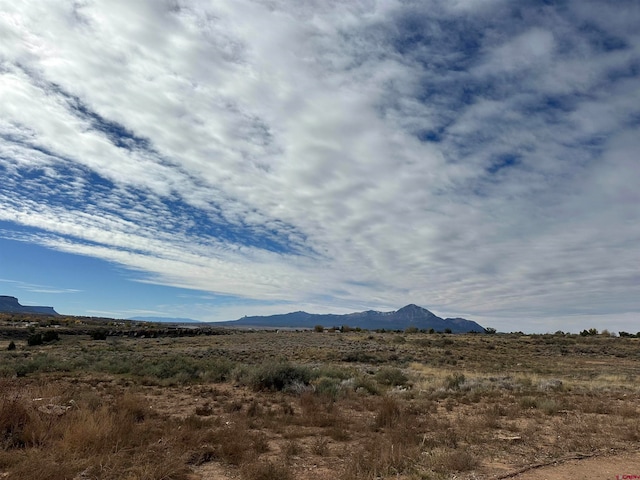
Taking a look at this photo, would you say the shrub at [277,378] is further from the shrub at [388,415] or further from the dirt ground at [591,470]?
the dirt ground at [591,470]

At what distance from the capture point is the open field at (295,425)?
7.42 metres

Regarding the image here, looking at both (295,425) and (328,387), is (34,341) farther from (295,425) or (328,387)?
(295,425)

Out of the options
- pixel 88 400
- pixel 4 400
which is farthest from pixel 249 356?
pixel 4 400

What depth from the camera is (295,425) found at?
11359mm

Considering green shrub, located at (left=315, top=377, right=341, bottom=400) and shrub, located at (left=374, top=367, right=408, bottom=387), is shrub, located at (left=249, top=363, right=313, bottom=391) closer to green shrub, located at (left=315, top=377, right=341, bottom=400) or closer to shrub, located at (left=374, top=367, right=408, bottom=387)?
green shrub, located at (left=315, top=377, right=341, bottom=400)

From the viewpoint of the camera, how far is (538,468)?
772cm

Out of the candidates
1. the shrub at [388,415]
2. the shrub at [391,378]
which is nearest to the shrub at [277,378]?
the shrub at [391,378]

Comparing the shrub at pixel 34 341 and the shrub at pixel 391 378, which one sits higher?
the shrub at pixel 391 378

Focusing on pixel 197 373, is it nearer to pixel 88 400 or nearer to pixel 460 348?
pixel 88 400

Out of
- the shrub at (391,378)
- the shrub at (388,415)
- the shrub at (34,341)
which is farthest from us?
the shrub at (34,341)

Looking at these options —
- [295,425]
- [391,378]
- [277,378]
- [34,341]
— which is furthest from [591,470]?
[34,341]

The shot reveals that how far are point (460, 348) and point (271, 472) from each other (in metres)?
38.4

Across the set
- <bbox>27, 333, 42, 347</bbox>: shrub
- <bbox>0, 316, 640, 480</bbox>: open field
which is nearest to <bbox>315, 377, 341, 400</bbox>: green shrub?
<bbox>0, 316, 640, 480</bbox>: open field

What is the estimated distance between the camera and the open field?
7.42m
